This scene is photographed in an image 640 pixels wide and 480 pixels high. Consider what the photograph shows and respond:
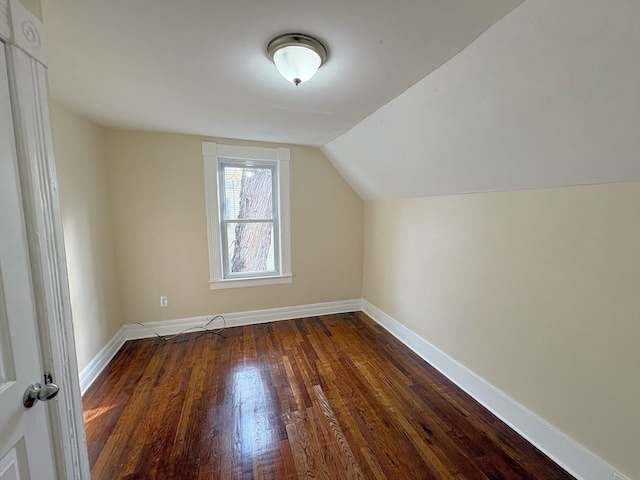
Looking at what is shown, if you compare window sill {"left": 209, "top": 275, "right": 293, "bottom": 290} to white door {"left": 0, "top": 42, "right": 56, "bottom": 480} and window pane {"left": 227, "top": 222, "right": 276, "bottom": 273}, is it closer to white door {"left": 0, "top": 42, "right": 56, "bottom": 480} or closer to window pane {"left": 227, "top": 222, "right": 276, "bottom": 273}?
window pane {"left": 227, "top": 222, "right": 276, "bottom": 273}

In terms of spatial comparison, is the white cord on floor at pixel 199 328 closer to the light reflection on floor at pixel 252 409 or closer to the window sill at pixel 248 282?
the window sill at pixel 248 282

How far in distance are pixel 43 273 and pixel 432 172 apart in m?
2.34

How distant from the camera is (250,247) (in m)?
3.36

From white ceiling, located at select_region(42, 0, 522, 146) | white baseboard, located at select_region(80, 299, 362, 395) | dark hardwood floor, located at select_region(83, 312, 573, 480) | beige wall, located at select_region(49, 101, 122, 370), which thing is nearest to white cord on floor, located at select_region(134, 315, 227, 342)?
white baseboard, located at select_region(80, 299, 362, 395)

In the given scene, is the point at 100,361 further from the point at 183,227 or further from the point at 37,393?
the point at 37,393

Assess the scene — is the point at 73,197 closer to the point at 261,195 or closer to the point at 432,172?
the point at 261,195

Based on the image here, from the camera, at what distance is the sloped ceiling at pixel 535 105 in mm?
976

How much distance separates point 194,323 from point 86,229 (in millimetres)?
1438

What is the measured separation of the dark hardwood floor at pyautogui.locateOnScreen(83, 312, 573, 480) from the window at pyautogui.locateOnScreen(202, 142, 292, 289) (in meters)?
0.91

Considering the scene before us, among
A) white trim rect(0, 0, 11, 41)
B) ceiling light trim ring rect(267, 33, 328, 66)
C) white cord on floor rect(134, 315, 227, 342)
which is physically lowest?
white cord on floor rect(134, 315, 227, 342)

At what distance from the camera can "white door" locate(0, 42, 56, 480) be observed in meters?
0.79

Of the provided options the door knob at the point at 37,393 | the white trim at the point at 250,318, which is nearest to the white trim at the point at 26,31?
the door knob at the point at 37,393

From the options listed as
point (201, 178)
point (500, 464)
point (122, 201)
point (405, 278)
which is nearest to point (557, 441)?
point (500, 464)

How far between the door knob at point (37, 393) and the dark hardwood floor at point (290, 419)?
92 cm
